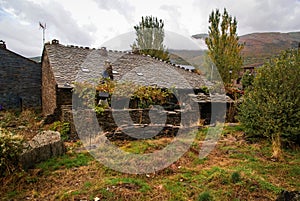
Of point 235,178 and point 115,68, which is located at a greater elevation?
point 115,68

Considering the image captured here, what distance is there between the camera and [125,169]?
4.29 metres

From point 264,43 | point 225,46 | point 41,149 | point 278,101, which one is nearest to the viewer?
point 41,149

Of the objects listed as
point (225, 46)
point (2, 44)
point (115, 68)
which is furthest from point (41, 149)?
point (225, 46)

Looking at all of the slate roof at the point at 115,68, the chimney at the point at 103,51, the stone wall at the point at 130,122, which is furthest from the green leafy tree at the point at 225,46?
the stone wall at the point at 130,122

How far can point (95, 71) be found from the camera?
12.1 meters

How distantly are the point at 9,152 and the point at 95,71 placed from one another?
8.56 metres

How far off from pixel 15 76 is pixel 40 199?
1419 centimetres

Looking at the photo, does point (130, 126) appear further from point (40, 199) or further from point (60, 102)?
point (60, 102)

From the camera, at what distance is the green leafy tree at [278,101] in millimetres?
5273

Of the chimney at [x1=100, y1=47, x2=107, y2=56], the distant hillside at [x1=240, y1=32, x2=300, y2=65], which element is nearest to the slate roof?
the chimney at [x1=100, y1=47, x2=107, y2=56]

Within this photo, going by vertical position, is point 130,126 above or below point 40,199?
above

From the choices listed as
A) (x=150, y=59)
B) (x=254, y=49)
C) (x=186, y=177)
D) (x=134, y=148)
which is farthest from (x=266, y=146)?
(x=254, y=49)

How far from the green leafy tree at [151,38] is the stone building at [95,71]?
4.70 metres

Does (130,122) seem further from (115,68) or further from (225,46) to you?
(225,46)
